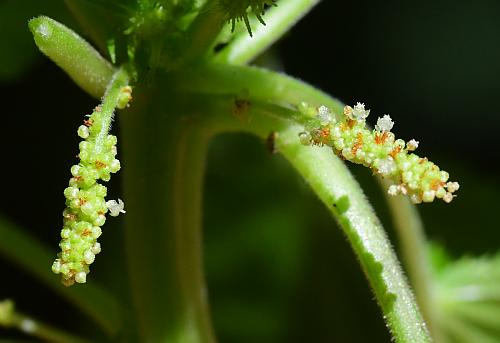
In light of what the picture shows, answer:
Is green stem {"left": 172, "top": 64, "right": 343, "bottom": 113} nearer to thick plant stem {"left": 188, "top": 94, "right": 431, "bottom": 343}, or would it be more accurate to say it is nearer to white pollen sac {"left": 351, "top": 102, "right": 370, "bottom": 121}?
thick plant stem {"left": 188, "top": 94, "right": 431, "bottom": 343}

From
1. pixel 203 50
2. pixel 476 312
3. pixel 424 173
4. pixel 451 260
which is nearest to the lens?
pixel 424 173

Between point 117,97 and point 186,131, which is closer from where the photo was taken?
point 117,97

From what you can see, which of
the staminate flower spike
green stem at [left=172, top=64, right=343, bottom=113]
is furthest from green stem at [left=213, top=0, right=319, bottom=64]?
the staminate flower spike

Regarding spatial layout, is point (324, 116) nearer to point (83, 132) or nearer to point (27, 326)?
point (83, 132)

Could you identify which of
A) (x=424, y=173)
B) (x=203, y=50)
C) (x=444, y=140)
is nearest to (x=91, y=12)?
(x=203, y=50)

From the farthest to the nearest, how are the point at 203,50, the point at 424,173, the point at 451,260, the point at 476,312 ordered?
the point at 451,260
the point at 476,312
the point at 203,50
the point at 424,173

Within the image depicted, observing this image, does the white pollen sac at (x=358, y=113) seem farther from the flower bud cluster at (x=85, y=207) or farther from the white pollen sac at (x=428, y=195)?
the flower bud cluster at (x=85, y=207)

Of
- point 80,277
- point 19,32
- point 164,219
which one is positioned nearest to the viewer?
point 80,277

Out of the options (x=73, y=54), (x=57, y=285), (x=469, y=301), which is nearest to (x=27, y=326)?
(x=57, y=285)

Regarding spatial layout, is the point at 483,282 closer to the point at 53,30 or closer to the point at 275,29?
the point at 275,29
